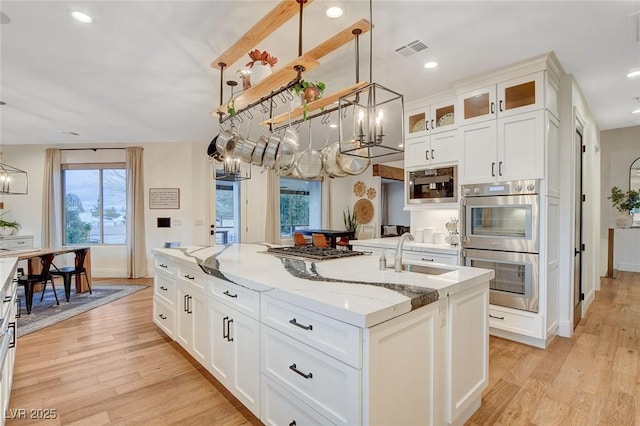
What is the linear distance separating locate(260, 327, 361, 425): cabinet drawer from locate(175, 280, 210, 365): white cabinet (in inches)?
32.1

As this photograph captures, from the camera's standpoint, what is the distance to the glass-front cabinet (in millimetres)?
2932

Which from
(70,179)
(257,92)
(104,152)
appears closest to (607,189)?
(257,92)

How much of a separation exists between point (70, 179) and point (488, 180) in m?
7.38

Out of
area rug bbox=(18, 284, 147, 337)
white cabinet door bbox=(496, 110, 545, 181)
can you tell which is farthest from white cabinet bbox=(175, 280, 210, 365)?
white cabinet door bbox=(496, 110, 545, 181)

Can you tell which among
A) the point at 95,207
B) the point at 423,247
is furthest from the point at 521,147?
the point at 95,207

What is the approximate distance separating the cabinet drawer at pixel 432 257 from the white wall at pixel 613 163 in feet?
15.2

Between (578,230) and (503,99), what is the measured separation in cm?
173

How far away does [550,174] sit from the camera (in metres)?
3.00

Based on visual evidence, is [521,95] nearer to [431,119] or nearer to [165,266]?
[431,119]

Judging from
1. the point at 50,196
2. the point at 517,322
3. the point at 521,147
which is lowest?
the point at 517,322

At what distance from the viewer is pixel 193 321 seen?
2541 mm

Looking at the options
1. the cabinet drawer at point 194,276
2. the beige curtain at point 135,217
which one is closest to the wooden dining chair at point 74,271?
the beige curtain at point 135,217

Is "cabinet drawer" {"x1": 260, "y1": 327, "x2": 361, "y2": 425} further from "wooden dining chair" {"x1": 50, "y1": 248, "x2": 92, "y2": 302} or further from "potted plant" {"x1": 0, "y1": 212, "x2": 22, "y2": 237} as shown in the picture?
"potted plant" {"x1": 0, "y1": 212, "x2": 22, "y2": 237}

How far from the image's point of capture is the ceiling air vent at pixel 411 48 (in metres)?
2.64
